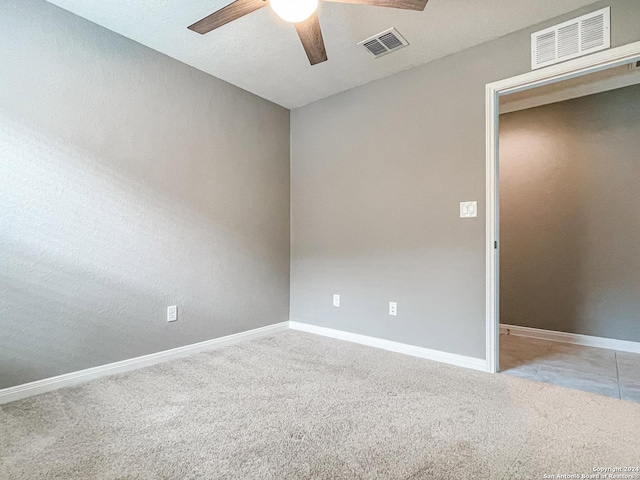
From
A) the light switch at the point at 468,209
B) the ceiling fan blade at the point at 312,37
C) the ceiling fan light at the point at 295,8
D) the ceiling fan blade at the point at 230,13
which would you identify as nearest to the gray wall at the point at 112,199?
the ceiling fan blade at the point at 230,13

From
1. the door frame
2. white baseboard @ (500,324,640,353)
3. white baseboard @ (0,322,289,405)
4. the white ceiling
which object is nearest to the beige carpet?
white baseboard @ (0,322,289,405)

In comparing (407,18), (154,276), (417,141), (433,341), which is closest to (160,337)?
(154,276)

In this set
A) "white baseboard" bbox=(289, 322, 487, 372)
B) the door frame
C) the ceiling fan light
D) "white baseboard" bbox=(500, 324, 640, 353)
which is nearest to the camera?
the ceiling fan light

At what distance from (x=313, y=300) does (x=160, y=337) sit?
1.46m

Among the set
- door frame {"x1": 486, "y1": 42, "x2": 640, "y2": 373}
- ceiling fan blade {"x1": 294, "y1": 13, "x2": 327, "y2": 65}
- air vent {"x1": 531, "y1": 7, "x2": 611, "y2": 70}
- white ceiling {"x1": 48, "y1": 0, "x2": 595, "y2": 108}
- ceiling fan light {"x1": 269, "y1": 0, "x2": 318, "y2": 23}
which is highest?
white ceiling {"x1": 48, "y1": 0, "x2": 595, "y2": 108}

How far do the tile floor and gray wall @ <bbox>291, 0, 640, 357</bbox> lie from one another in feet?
1.44

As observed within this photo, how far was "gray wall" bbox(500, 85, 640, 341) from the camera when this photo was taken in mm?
2885

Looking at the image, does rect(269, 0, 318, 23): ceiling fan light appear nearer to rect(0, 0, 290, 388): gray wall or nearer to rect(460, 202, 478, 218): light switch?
rect(0, 0, 290, 388): gray wall

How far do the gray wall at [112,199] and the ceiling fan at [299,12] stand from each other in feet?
3.09

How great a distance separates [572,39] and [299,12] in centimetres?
177

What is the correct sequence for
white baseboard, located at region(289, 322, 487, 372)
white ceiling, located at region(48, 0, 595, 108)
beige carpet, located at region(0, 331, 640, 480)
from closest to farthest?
1. beige carpet, located at region(0, 331, 640, 480)
2. white ceiling, located at region(48, 0, 595, 108)
3. white baseboard, located at region(289, 322, 487, 372)

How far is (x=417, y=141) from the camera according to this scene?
2668mm

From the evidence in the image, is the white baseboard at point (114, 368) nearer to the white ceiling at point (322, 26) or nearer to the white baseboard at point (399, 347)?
the white baseboard at point (399, 347)

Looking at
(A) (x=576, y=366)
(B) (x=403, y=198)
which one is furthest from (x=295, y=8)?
(A) (x=576, y=366)
